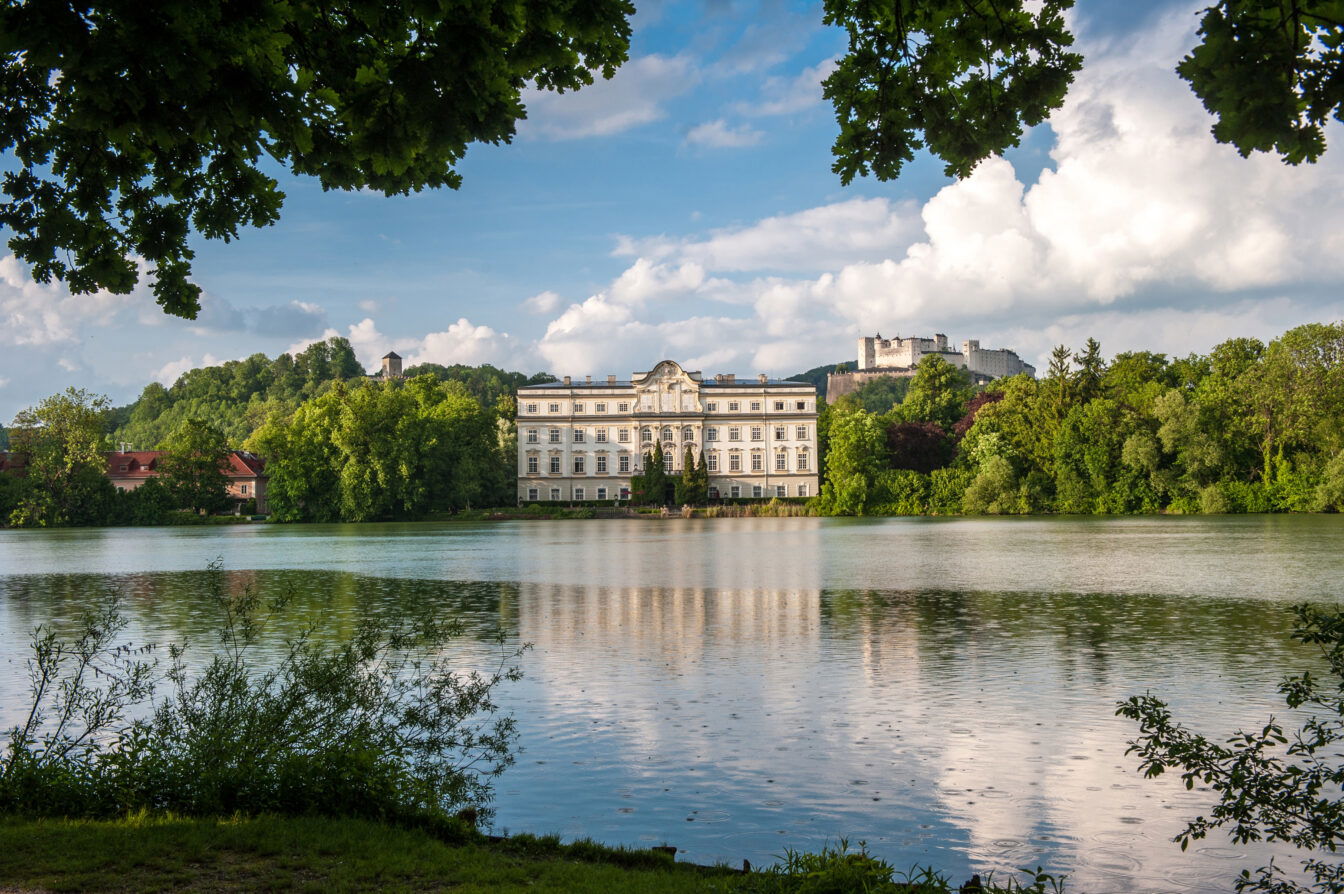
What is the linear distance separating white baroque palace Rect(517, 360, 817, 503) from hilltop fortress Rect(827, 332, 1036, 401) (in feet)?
219

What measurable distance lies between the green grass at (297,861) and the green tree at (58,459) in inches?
2625

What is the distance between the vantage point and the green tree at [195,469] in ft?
227

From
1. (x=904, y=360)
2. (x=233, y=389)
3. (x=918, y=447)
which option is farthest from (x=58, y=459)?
(x=904, y=360)

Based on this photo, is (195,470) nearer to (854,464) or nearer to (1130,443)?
(854,464)

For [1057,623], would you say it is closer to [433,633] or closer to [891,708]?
[891,708]

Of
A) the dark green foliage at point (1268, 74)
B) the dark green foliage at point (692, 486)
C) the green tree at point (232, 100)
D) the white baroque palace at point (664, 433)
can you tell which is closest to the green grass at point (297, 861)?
the green tree at point (232, 100)

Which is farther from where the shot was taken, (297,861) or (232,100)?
(297,861)

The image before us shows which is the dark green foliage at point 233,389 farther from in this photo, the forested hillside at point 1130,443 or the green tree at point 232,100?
the green tree at point 232,100

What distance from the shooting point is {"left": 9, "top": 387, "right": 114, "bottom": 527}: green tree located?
63.7 metres

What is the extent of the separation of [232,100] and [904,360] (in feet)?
507

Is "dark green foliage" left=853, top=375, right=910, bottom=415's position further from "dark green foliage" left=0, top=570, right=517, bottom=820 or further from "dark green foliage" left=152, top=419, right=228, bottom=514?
"dark green foliage" left=0, top=570, right=517, bottom=820

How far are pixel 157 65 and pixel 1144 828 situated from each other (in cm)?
667

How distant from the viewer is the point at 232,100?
4.23 meters

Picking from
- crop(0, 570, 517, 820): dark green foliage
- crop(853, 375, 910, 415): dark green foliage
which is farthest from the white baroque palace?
crop(0, 570, 517, 820): dark green foliage
